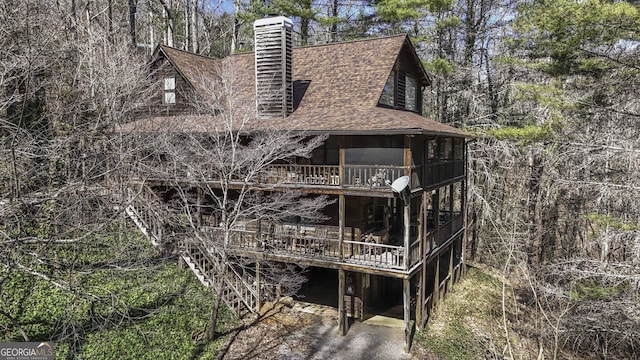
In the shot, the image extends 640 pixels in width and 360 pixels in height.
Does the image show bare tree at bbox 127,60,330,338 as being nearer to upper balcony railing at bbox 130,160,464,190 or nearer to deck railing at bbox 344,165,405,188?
upper balcony railing at bbox 130,160,464,190

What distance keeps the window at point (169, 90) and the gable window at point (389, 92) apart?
980 centimetres

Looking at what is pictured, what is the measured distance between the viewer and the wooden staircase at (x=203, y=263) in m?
15.6

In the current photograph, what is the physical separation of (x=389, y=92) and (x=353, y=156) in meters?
4.12

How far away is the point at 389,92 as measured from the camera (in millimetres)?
17547

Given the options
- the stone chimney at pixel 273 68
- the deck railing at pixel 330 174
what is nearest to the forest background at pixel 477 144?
the deck railing at pixel 330 174

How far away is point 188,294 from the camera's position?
15.1m

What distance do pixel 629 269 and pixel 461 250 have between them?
9036mm

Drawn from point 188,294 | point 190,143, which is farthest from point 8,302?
point 190,143

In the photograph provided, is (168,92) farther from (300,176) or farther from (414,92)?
(414,92)

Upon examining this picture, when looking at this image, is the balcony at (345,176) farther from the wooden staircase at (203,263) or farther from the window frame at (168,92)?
the window frame at (168,92)

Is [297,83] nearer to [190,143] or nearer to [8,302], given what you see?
[190,143]

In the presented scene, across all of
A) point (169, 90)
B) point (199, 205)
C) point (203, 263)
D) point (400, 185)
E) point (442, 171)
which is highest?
point (169, 90)

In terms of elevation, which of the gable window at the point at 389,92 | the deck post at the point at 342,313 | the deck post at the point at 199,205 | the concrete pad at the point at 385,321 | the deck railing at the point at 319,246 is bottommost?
the concrete pad at the point at 385,321

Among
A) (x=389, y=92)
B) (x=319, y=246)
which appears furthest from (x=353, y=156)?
(x=389, y=92)
